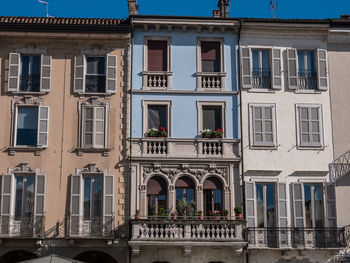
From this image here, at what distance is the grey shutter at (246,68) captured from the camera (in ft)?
83.4

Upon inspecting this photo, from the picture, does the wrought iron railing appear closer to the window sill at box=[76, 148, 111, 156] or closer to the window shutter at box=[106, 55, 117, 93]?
the window shutter at box=[106, 55, 117, 93]

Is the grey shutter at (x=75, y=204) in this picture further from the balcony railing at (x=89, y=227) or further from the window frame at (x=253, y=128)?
the window frame at (x=253, y=128)

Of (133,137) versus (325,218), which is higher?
(133,137)

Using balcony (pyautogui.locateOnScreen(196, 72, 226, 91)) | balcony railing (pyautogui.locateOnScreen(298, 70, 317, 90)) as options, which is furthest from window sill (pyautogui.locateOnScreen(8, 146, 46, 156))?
balcony railing (pyautogui.locateOnScreen(298, 70, 317, 90))

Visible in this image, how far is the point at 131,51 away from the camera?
25531mm

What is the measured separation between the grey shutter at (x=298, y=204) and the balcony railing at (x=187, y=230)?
8.52ft

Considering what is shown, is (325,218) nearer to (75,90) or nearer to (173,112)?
(173,112)

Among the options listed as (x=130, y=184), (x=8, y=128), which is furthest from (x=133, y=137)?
(x=8, y=128)

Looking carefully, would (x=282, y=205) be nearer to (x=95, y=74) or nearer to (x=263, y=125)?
(x=263, y=125)

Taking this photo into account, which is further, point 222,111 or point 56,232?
point 222,111

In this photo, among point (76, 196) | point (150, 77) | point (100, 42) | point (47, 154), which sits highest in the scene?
point (100, 42)

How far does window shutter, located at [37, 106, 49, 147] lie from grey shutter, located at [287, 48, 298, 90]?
34.8ft

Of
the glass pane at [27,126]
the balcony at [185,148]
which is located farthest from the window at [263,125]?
the glass pane at [27,126]

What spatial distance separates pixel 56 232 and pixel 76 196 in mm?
1641
